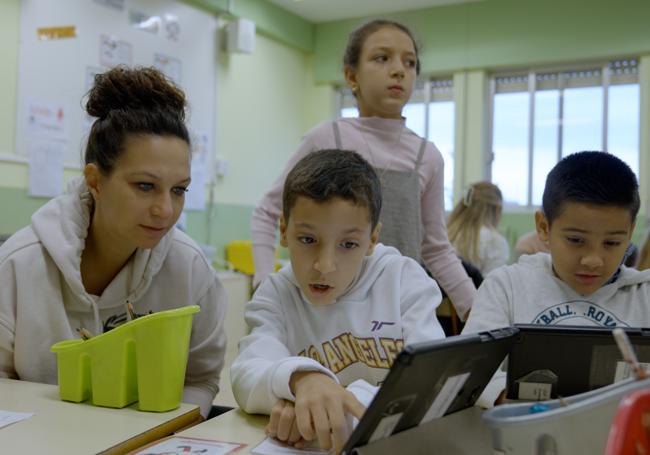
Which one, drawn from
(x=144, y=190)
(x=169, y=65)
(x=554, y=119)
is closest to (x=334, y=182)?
(x=144, y=190)

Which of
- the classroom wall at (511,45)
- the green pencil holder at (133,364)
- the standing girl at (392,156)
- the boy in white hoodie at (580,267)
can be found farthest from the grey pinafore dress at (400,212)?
the classroom wall at (511,45)

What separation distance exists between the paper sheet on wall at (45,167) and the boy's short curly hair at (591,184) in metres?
3.12

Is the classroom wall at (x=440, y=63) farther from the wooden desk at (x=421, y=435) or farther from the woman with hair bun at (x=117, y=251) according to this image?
the wooden desk at (x=421, y=435)

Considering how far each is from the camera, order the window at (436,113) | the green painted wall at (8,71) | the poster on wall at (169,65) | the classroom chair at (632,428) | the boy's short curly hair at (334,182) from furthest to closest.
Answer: the window at (436,113), the poster on wall at (169,65), the green painted wall at (8,71), the boy's short curly hair at (334,182), the classroom chair at (632,428)

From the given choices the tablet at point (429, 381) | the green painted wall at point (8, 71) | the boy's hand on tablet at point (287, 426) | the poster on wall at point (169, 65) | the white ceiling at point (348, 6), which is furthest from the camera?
the white ceiling at point (348, 6)

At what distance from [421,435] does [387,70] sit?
4.00 ft

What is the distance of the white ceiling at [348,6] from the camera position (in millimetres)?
5496

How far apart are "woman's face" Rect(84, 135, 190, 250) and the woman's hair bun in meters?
0.11

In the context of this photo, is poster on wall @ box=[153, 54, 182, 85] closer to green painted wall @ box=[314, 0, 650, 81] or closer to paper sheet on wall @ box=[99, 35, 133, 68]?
paper sheet on wall @ box=[99, 35, 133, 68]

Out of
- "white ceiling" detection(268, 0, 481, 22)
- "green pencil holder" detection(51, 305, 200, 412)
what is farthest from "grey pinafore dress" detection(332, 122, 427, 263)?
"white ceiling" detection(268, 0, 481, 22)

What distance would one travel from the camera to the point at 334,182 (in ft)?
3.86

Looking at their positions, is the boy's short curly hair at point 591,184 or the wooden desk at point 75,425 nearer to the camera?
the wooden desk at point 75,425

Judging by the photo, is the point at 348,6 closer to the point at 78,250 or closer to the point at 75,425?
the point at 78,250

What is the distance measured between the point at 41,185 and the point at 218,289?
8.40ft
